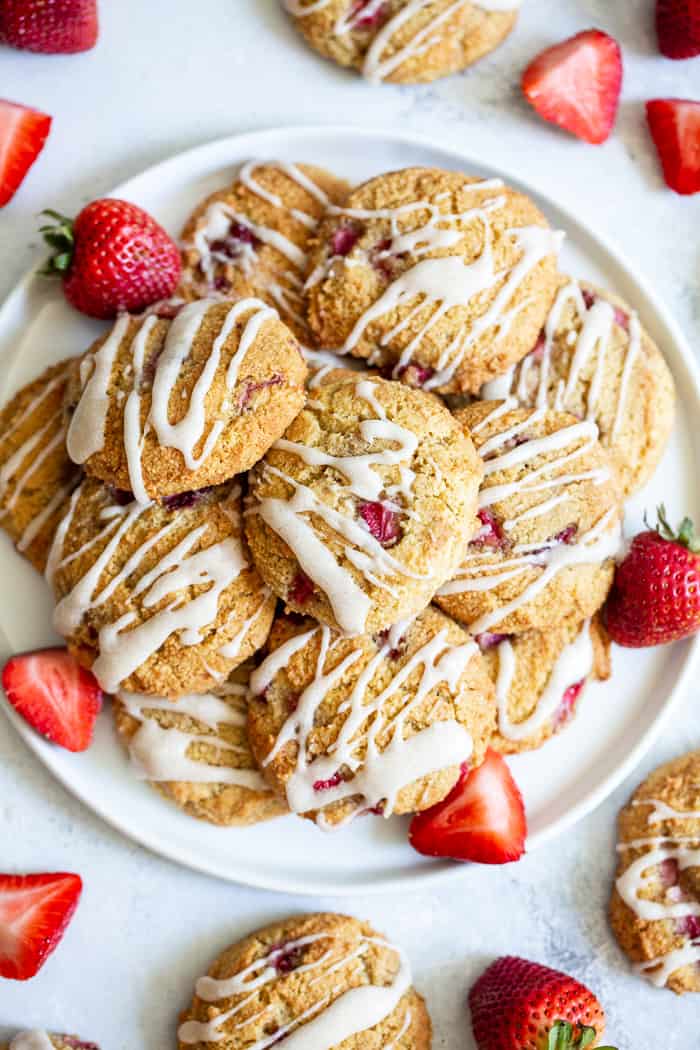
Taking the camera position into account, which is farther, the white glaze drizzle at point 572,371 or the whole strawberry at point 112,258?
the white glaze drizzle at point 572,371

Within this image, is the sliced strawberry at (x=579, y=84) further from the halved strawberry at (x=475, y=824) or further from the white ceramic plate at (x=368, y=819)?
the halved strawberry at (x=475, y=824)

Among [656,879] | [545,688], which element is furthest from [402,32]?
Result: [656,879]

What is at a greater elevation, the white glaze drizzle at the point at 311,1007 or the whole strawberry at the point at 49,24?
the whole strawberry at the point at 49,24

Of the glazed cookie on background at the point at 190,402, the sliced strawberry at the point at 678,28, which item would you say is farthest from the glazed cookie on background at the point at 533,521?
the sliced strawberry at the point at 678,28

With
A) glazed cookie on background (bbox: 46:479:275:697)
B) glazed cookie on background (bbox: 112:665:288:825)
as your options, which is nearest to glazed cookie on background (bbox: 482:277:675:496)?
glazed cookie on background (bbox: 46:479:275:697)

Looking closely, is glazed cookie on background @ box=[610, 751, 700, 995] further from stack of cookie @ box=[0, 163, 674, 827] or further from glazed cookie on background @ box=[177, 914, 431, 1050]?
glazed cookie on background @ box=[177, 914, 431, 1050]

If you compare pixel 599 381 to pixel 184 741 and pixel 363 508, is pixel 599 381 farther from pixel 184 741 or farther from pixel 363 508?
pixel 184 741

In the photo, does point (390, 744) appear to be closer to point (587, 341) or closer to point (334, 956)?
point (334, 956)

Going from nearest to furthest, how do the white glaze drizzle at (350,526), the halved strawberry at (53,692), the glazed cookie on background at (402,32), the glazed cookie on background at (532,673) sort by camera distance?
the white glaze drizzle at (350,526) → the halved strawberry at (53,692) → the glazed cookie on background at (532,673) → the glazed cookie on background at (402,32)

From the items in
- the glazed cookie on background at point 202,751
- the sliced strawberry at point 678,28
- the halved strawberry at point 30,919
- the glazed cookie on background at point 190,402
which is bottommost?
the halved strawberry at point 30,919
